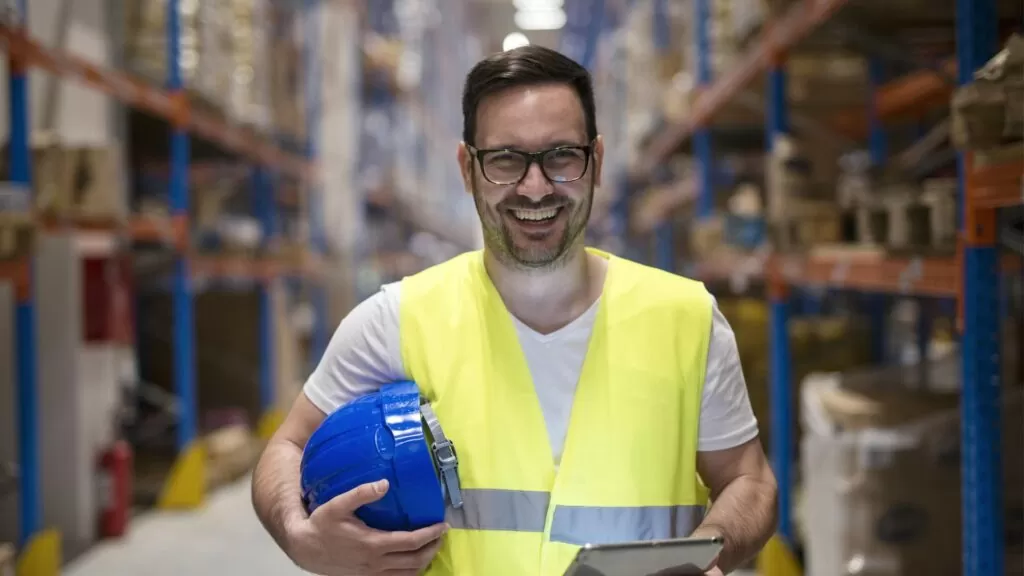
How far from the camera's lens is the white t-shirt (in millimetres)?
1772

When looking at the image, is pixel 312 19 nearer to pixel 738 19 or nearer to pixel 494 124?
pixel 738 19

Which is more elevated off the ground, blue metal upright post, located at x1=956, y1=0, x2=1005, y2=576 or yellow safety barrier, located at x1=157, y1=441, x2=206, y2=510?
A: blue metal upright post, located at x1=956, y1=0, x2=1005, y2=576

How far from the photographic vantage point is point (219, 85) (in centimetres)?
654

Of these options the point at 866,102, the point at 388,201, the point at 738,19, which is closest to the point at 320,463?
the point at 738,19

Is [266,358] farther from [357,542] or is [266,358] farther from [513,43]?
[357,542]

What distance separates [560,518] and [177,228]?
4.97 metres

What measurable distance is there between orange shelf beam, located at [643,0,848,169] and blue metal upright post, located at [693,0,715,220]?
92mm

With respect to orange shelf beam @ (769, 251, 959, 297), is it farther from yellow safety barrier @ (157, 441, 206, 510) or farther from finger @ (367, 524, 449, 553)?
yellow safety barrier @ (157, 441, 206, 510)

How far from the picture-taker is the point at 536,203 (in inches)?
67.2

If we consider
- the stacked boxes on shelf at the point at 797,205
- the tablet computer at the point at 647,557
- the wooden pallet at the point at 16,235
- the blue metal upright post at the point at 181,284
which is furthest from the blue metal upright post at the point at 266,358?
the tablet computer at the point at 647,557

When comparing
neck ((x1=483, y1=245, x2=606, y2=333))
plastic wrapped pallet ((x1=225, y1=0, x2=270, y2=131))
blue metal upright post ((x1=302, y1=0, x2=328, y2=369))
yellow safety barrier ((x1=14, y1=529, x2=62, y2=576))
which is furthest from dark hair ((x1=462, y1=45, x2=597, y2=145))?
blue metal upright post ((x1=302, y1=0, x2=328, y2=369))

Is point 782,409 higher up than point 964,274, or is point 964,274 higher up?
point 964,274

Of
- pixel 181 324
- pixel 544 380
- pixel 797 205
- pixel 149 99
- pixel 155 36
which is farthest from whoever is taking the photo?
pixel 181 324

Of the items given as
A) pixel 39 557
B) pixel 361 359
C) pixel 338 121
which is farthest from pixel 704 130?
pixel 361 359
